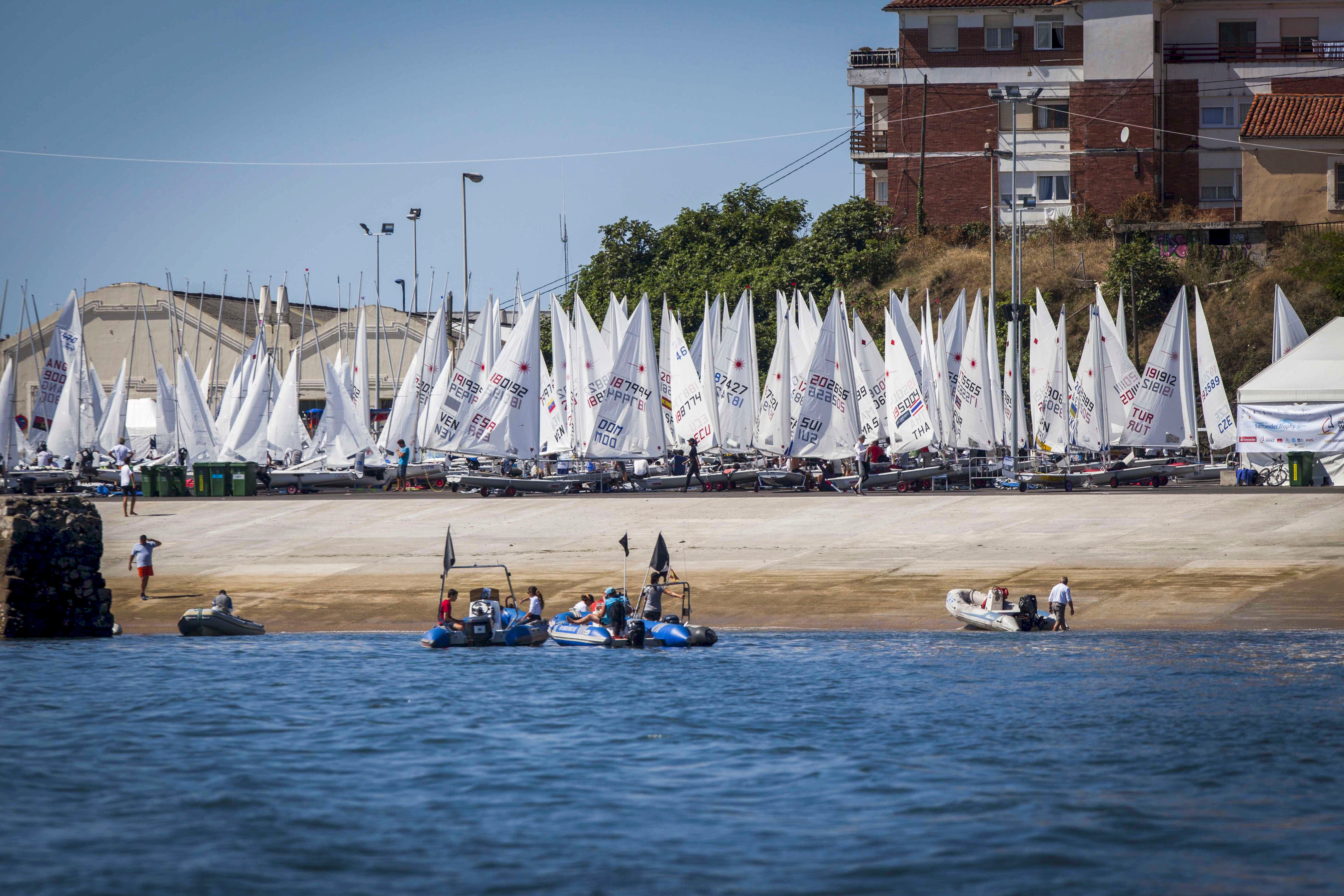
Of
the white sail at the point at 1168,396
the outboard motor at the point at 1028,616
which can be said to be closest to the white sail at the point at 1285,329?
the white sail at the point at 1168,396

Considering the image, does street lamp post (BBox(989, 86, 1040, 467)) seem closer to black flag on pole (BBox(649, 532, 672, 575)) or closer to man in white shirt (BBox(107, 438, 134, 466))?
black flag on pole (BBox(649, 532, 672, 575))

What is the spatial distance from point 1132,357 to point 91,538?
2017 inches

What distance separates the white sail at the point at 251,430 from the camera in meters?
62.3

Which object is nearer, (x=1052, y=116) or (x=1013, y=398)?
(x=1013, y=398)

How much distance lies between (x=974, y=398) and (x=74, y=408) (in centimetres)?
3946

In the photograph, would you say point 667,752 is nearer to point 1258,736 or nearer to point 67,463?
point 1258,736

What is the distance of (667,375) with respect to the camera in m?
58.2

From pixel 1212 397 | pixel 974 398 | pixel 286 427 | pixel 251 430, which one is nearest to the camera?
pixel 1212 397

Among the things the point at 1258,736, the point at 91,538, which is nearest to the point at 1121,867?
the point at 1258,736

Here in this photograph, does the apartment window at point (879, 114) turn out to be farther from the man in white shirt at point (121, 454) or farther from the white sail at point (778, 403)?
the man in white shirt at point (121, 454)

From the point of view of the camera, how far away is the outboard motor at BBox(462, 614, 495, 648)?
1219 inches

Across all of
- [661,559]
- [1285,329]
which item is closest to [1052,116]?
[1285,329]

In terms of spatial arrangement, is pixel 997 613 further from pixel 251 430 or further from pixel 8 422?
pixel 8 422

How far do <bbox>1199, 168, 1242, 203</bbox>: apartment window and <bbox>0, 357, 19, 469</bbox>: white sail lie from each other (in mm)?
59554
